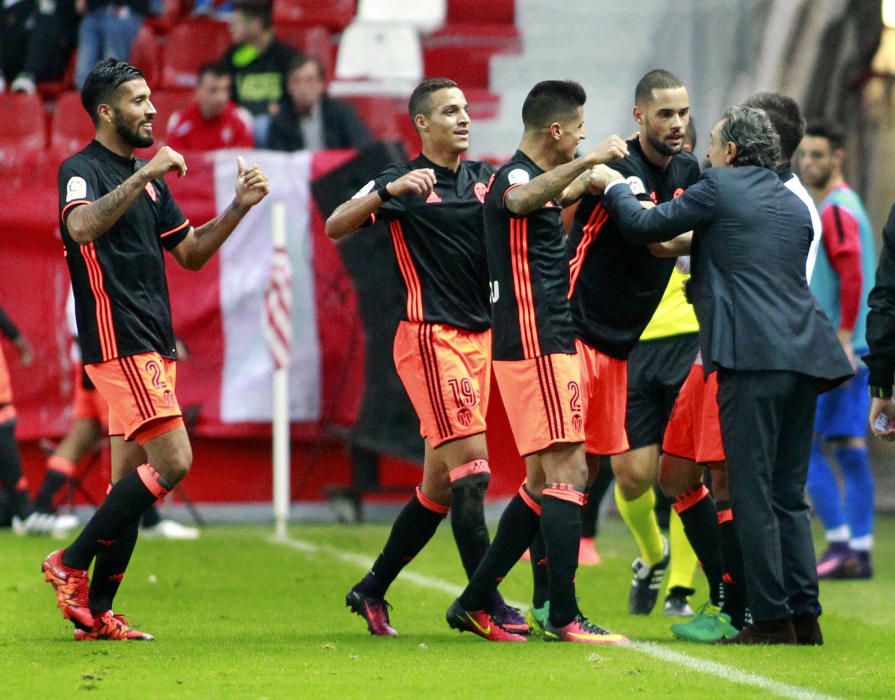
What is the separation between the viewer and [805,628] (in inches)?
279

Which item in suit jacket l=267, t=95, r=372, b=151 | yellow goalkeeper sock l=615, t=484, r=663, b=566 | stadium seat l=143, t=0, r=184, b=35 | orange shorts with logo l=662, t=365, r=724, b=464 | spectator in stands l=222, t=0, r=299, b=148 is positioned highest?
stadium seat l=143, t=0, r=184, b=35

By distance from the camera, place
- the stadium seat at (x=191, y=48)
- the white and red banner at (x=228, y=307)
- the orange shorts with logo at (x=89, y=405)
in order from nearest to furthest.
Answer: the orange shorts with logo at (x=89, y=405) → the white and red banner at (x=228, y=307) → the stadium seat at (x=191, y=48)

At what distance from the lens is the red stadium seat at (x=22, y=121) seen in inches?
601

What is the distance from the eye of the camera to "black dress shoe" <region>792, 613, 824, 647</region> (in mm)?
7070

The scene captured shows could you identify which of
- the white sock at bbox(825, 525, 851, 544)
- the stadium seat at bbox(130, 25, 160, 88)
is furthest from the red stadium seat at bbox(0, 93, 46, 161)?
the white sock at bbox(825, 525, 851, 544)

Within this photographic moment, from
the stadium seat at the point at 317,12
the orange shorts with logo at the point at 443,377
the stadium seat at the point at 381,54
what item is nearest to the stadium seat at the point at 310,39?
the stadium seat at the point at 317,12

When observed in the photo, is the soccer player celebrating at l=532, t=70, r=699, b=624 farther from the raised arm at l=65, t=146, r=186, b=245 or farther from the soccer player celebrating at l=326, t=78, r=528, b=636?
the raised arm at l=65, t=146, r=186, b=245

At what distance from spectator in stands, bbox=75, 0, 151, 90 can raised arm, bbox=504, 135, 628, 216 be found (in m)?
10.2

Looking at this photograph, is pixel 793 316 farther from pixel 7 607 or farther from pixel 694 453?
pixel 7 607

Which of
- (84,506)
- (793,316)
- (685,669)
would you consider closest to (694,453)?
(793,316)

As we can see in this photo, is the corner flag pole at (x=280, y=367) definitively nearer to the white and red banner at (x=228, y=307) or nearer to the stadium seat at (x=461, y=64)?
the white and red banner at (x=228, y=307)

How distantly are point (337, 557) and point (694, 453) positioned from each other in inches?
159

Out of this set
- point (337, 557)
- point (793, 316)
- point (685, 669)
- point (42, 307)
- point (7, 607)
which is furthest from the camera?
point (42, 307)

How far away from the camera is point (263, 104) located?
16.0m
